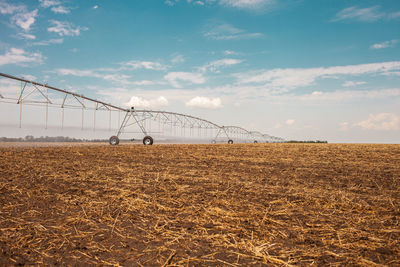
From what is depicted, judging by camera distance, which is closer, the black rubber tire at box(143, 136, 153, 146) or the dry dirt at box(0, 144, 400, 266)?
the dry dirt at box(0, 144, 400, 266)

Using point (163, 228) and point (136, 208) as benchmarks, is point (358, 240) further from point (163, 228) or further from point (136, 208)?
point (136, 208)

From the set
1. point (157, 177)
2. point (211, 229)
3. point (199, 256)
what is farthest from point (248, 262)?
point (157, 177)

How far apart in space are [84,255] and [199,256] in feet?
4.74

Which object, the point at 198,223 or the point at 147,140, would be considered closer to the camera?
the point at 198,223

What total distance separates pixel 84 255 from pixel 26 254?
0.74 m

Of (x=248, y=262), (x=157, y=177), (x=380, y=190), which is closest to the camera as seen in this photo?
(x=248, y=262)

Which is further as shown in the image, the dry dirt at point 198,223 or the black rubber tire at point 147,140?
the black rubber tire at point 147,140

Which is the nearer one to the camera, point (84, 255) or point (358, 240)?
point (84, 255)

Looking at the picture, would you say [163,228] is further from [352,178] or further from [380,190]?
[352,178]

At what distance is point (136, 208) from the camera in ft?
14.6

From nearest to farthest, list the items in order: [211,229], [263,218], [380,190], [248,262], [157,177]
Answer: [248,262]
[211,229]
[263,218]
[380,190]
[157,177]

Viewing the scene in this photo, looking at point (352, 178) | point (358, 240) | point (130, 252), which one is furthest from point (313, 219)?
point (352, 178)

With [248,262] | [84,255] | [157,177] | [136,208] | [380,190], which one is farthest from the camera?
[157,177]

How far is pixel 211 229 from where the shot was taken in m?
3.54
